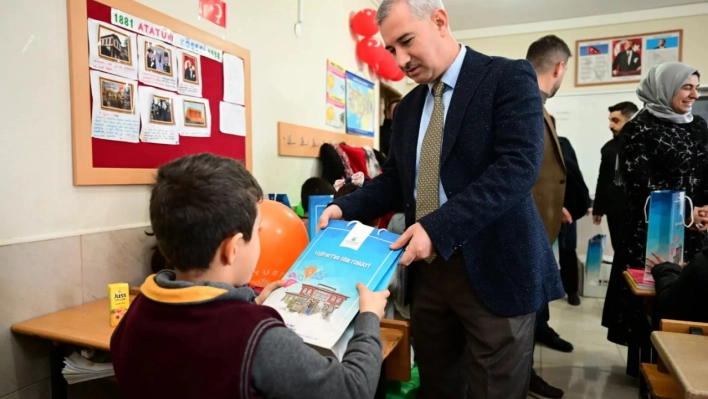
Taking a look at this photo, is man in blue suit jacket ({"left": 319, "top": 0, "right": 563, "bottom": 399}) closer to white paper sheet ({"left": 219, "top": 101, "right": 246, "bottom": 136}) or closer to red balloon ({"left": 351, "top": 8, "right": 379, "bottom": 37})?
white paper sheet ({"left": 219, "top": 101, "right": 246, "bottom": 136})

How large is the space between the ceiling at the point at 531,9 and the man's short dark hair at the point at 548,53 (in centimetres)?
256

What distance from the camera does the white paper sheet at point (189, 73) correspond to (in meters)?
1.82

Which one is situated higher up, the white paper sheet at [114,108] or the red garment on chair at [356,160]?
the white paper sheet at [114,108]

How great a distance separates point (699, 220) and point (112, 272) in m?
2.26

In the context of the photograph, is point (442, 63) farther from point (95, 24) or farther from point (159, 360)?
point (95, 24)

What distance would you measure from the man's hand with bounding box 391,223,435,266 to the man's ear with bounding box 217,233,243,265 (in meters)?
0.36

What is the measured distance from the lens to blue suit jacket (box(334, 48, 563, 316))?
3.46ft

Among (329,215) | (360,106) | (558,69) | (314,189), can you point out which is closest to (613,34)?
(360,106)

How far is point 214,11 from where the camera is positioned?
202 centimetres

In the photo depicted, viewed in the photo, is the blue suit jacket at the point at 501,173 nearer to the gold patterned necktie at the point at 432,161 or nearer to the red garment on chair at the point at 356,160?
the gold patterned necktie at the point at 432,161

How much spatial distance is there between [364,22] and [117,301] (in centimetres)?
289

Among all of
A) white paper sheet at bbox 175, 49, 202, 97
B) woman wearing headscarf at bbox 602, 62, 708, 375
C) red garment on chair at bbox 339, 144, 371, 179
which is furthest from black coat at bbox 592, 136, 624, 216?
white paper sheet at bbox 175, 49, 202, 97

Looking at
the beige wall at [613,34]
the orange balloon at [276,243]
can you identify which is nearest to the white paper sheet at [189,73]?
the orange balloon at [276,243]

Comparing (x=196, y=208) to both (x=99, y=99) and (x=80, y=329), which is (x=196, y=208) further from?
(x=99, y=99)
